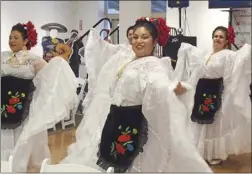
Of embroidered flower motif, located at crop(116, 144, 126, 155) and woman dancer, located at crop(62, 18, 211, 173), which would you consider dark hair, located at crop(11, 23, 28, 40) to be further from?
embroidered flower motif, located at crop(116, 144, 126, 155)

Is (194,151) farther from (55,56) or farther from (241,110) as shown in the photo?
(55,56)

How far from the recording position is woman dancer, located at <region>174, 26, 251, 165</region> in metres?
1.26

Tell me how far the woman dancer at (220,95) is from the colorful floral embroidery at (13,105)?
2.08 ft

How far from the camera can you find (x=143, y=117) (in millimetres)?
1307

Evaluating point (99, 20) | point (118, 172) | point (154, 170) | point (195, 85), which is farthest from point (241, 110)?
point (99, 20)

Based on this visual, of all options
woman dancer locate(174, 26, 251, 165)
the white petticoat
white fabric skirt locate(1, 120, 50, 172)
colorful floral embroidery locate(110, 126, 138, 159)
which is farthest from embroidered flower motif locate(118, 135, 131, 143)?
white fabric skirt locate(1, 120, 50, 172)

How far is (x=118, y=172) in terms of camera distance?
52.7 inches

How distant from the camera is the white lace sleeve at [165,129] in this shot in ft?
3.93

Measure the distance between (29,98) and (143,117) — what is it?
55 cm

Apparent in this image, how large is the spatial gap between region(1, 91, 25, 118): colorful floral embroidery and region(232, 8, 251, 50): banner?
830 mm

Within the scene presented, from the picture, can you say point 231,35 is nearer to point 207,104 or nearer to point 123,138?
point 207,104

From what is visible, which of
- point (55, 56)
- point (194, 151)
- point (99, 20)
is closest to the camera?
point (194, 151)

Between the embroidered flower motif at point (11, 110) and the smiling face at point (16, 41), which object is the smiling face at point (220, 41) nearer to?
the smiling face at point (16, 41)

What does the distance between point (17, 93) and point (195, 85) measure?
687 mm
